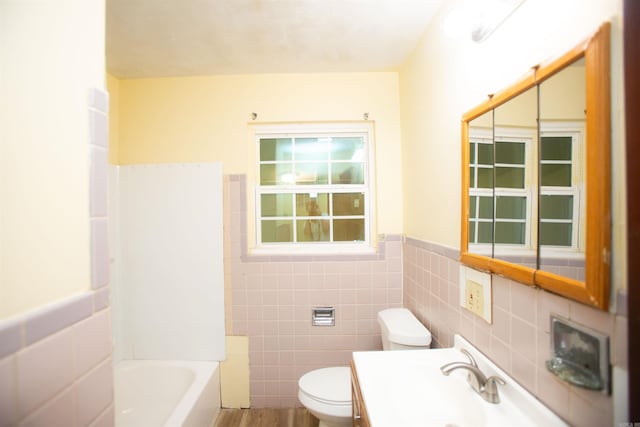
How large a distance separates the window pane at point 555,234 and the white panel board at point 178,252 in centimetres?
186

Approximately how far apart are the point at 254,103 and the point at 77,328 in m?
1.86

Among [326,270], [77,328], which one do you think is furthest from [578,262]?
[326,270]

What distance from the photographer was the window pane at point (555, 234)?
0.73 meters

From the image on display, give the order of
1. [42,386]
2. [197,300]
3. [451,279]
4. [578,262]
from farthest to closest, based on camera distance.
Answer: [197,300], [451,279], [578,262], [42,386]

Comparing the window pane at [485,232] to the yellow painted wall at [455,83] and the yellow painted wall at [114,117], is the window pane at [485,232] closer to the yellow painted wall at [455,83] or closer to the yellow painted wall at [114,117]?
the yellow painted wall at [455,83]

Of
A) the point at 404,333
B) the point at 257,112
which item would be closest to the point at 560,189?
the point at 404,333

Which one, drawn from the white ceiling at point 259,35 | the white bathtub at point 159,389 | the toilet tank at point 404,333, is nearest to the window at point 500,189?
the toilet tank at point 404,333

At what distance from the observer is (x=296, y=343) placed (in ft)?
6.72

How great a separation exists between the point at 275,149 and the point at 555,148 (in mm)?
1805

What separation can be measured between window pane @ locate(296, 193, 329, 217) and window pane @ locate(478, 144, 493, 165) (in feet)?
4.12

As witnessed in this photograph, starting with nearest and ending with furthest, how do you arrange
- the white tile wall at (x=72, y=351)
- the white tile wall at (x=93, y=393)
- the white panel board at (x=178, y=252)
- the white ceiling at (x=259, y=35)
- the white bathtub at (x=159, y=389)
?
the white tile wall at (x=72, y=351) < the white tile wall at (x=93, y=393) < the white ceiling at (x=259, y=35) < the white bathtub at (x=159, y=389) < the white panel board at (x=178, y=252)

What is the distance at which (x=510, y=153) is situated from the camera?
95 cm

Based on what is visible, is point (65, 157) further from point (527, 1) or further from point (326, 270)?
point (326, 270)

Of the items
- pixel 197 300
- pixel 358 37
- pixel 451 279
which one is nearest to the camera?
pixel 451 279
